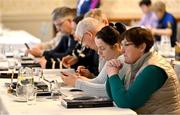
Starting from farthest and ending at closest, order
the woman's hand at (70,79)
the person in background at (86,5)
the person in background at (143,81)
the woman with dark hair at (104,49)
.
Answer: the person in background at (86,5)
the woman's hand at (70,79)
the woman with dark hair at (104,49)
the person in background at (143,81)

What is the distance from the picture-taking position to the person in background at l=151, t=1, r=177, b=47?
22.0ft

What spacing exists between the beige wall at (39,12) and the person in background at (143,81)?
19.5 feet

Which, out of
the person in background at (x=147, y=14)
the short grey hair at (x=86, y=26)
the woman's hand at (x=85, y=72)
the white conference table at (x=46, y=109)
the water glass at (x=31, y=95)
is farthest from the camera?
the person in background at (x=147, y=14)

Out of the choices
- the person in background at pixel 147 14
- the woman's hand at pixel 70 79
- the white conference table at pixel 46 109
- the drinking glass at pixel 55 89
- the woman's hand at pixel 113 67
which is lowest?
the white conference table at pixel 46 109

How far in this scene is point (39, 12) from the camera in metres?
8.52

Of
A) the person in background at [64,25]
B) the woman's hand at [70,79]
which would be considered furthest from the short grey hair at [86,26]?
the person in background at [64,25]

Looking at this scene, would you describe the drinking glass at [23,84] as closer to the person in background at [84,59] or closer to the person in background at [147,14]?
the person in background at [84,59]

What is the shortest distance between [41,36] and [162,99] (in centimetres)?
629

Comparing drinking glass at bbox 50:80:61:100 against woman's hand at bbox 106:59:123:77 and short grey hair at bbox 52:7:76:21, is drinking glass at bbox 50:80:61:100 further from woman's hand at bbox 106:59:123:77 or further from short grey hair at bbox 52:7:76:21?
short grey hair at bbox 52:7:76:21

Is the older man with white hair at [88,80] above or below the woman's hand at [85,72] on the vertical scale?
above

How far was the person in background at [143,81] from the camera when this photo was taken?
2.49m

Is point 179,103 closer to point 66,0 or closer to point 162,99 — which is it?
point 162,99

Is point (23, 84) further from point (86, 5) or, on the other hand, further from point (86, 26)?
point (86, 5)

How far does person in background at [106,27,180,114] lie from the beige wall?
19.5ft
